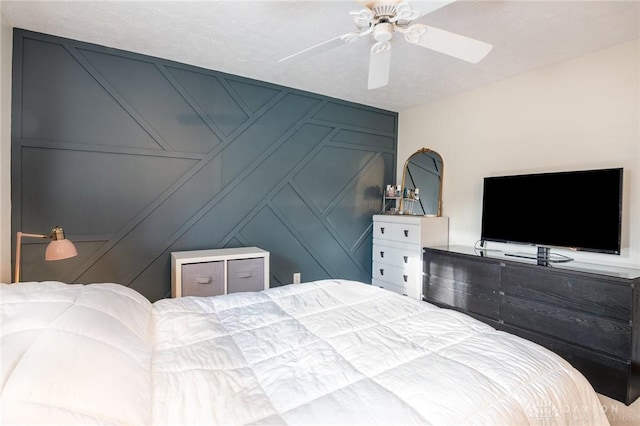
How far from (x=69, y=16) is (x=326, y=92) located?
88.1 inches

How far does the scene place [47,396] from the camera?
28.1 inches

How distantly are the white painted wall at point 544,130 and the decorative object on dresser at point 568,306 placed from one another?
501 mm

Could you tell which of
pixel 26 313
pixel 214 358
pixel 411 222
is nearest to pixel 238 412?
pixel 214 358

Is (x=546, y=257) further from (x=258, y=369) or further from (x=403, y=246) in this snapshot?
(x=258, y=369)

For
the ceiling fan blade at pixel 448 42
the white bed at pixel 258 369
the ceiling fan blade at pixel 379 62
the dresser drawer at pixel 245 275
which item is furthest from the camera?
the dresser drawer at pixel 245 275

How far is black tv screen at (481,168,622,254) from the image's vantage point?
90.0 inches

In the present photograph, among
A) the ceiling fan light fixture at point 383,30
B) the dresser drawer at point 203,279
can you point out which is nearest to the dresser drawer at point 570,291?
the ceiling fan light fixture at point 383,30

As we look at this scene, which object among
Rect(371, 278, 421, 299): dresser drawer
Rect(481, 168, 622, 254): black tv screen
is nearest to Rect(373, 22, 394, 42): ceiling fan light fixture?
Rect(481, 168, 622, 254): black tv screen

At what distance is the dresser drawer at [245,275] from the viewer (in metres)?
2.70

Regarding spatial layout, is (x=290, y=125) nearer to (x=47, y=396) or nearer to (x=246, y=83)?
(x=246, y=83)

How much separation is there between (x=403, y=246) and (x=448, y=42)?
2.28 meters

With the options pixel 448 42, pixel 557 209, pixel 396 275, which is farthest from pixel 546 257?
pixel 448 42

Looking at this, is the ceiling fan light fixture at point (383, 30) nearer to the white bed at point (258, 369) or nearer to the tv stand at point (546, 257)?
the white bed at point (258, 369)

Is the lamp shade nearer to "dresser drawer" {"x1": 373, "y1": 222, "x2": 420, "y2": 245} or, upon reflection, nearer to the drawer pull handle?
the drawer pull handle
